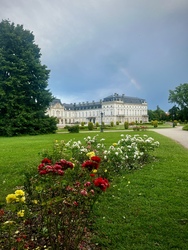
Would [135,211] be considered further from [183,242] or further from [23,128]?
[23,128]

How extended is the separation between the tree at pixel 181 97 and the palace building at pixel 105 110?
24.7m

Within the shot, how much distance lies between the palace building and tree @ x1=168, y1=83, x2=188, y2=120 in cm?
2468

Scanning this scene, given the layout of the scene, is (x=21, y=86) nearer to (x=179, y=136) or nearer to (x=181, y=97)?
(x=179, y=136)

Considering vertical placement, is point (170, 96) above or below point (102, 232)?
above

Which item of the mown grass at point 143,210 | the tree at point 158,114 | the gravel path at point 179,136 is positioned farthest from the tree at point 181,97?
the mown grass at point 143,210

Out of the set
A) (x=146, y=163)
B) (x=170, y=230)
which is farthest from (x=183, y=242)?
(x=146, y=163)

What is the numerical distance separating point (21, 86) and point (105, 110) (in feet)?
184

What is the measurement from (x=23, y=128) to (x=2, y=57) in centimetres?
653

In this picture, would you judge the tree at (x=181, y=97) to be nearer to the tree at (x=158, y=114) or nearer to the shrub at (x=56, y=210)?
the tree at (x=158, y=114)

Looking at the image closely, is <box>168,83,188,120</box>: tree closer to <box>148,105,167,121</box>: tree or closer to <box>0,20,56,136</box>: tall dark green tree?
<box>148,105,167,121</box>: tree

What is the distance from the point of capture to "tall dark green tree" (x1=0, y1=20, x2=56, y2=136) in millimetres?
20234

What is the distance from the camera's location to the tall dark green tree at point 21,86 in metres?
20.2

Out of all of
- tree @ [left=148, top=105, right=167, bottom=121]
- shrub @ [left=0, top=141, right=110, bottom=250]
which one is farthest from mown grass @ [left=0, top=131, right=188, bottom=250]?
tree @ [left=148, top=105, right=167, bottom=121]

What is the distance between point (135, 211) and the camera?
3201 millimetres
